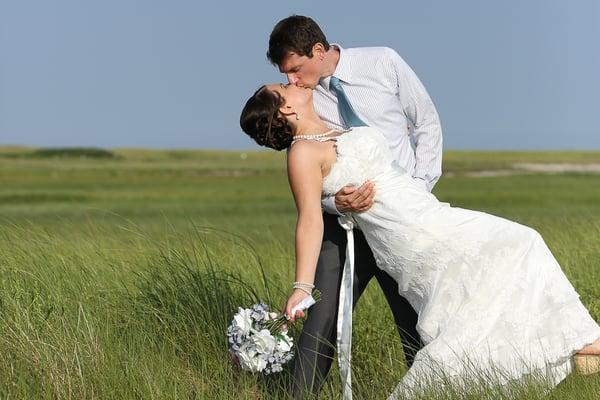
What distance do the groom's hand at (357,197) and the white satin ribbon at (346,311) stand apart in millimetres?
131

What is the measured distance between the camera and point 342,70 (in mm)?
5844

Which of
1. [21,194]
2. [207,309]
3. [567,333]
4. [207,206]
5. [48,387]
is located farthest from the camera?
[21,194]

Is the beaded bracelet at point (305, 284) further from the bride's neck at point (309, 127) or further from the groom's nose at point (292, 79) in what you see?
the groom's nose at point (292, 79)

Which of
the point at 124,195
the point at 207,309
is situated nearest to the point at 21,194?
the point at 124,195

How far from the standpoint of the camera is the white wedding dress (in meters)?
5.08

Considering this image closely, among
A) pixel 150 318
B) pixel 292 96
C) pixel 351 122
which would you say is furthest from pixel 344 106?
pixel 150 318

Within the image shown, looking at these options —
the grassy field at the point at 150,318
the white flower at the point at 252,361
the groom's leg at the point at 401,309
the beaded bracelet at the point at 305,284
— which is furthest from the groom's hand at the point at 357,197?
the grassy field at the point at 150,318

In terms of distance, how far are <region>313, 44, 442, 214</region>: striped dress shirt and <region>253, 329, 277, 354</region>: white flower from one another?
45.3 inches

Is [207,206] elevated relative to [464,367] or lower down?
lower down

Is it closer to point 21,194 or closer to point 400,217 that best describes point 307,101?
point 400,217

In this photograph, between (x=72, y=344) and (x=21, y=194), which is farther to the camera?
(x=21, y=194)

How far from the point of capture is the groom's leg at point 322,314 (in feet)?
17.7

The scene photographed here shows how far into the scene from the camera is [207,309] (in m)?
6.57

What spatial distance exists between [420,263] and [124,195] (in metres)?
42.1
